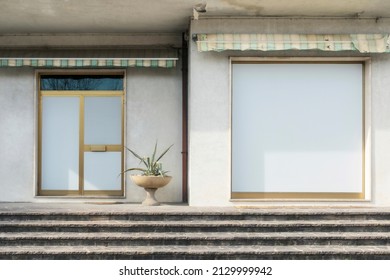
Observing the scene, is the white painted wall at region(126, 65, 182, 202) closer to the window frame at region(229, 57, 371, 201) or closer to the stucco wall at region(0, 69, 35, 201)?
the window frame at region(229, 57, 371, 201)

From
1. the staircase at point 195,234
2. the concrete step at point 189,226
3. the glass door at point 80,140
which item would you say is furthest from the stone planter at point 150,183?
the concrete step at point 189,226

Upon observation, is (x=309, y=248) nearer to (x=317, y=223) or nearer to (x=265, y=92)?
(x=317, y=223)

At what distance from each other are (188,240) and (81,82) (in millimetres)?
5631

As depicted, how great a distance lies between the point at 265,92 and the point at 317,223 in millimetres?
3282

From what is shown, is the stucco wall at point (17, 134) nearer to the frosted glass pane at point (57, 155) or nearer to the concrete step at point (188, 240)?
the frosted glass pane at point (57, 155)

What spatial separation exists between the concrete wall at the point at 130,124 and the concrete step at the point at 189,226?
3174 mm

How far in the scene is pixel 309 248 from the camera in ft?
29.8

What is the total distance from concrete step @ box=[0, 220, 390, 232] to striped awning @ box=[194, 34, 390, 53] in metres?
3.55

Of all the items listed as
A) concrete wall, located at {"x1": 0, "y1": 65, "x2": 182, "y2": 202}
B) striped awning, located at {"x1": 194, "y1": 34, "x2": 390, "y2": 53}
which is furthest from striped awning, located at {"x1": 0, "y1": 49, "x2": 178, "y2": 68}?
striped awning, located at {"x1": 194, "y1": 34, "x2": 390, "y2": 53}

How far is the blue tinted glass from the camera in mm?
13227

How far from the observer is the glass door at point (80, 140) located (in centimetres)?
1314

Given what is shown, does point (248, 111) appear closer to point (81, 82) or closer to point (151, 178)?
point (151, 178)
